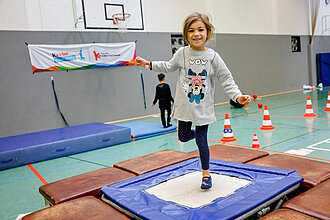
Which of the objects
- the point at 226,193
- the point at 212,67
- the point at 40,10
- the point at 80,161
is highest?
the point at 40,10

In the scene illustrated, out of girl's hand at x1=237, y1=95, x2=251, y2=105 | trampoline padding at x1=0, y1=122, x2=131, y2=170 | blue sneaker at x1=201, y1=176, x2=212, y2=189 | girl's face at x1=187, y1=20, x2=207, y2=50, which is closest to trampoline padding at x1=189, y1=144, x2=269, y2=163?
blue sneaker at x1=201, y1=176, x2=212, y2=189

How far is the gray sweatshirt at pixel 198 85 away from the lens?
216cm

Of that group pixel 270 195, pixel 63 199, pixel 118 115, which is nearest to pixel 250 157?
pixel 270 195

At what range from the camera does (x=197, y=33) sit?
2111mm

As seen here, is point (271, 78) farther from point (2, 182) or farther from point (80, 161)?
point (2, 182)

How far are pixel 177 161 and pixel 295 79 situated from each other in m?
12.4

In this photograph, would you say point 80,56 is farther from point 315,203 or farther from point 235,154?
point 315,203

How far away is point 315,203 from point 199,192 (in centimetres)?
80

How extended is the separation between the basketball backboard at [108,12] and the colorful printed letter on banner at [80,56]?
0.53 metres

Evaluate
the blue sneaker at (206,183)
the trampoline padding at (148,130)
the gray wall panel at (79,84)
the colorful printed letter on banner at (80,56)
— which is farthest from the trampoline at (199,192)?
the colorful printed letter on banner at (80,56)

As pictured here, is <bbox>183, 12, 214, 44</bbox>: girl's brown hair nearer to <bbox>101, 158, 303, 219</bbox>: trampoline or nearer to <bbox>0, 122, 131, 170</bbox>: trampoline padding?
<bbox>101, 158, 303, 219</bbox>: trampoline

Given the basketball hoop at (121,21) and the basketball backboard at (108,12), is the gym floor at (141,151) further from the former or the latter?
the basketball backboard at (108,12)

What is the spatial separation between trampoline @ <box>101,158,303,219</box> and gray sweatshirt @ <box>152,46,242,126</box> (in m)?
0.54

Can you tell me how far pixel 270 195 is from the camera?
185 centimetres
